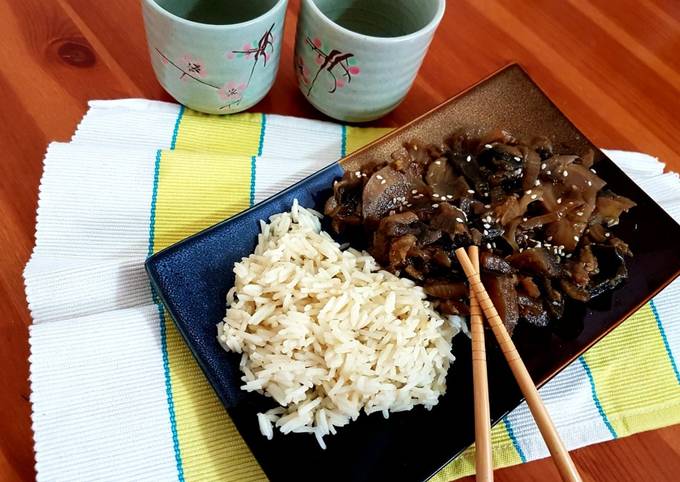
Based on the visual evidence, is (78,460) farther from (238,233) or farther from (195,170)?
(195,170)

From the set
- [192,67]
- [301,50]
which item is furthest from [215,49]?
[301,50]

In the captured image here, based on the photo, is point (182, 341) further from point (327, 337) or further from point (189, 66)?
point (189, 66)

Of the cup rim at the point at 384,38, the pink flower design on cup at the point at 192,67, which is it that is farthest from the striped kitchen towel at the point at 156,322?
the cup rim at the point at 384,38

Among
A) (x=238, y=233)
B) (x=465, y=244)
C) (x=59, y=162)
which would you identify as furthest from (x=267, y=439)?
(x=59, y=162)

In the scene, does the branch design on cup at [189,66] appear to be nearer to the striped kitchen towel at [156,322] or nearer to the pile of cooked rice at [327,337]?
the striped kitchen towel at [156,322]

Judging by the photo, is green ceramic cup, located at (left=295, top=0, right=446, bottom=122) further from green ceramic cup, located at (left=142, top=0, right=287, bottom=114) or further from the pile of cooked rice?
the pile of cooked rice
